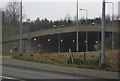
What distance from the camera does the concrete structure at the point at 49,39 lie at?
9094cm

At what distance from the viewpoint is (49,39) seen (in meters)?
105

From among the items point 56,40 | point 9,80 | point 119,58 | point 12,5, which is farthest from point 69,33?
point 9,80

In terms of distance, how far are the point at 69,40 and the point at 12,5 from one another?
774 inches

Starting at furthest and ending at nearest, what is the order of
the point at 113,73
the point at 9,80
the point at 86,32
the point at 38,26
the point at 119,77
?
the point at 38,26, the point at 86,32, the point at 113,73, the point at 119,77, the point at 9,80

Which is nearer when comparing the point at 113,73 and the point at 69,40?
the point at 113,73

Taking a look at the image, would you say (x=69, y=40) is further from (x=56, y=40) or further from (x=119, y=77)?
(x=119, y=77)

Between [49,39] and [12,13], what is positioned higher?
[12,13]

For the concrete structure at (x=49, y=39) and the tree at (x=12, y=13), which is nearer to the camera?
the concrete structure at (x=49, y=39)

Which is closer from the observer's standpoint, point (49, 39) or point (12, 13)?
point (12, 13)

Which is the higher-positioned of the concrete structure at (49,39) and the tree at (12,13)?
the tree at (12,13)

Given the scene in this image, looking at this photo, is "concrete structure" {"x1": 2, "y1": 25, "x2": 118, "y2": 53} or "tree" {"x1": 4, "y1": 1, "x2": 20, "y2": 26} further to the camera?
"tree" {"x1": 4, "y1": 1, "x2": 20, "y2": 26}

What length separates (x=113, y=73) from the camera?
20.6m

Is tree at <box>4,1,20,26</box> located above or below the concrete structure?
above

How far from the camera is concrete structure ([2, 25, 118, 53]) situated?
9094cm
